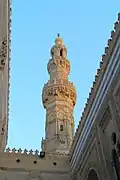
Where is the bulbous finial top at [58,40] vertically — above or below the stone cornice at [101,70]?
above

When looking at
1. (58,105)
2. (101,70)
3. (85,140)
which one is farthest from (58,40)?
(101,70)

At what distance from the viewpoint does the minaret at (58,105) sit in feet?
69.6

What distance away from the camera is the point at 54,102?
75.1 feet

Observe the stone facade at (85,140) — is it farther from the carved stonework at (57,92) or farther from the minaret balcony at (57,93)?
the carved stonework at (57,92)

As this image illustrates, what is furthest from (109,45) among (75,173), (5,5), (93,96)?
(75,173)

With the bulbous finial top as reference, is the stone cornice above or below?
below

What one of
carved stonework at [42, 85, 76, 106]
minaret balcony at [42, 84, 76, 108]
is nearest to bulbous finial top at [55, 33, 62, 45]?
minaret balcony at [42, 84, 76, 108]

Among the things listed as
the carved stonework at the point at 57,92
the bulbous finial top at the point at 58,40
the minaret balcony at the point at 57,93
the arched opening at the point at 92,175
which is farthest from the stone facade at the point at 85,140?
the bulbous finial top at the point at 58,40

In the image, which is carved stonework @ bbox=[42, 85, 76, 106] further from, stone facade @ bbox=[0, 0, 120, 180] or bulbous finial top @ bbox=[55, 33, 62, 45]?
bulbous finial top @ bbox=[55, 33, 62, 45]

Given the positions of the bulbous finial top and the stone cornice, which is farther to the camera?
the bulbous finial top

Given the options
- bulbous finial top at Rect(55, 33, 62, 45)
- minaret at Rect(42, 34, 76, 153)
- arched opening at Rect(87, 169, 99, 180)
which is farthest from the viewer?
bulbous finial top at Rect(55, 33, 62, 45)

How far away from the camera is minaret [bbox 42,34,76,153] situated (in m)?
21.2

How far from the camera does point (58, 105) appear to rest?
74.8 feet

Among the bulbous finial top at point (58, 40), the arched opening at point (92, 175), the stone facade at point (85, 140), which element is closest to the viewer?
the stone facade at point (85, 140)
